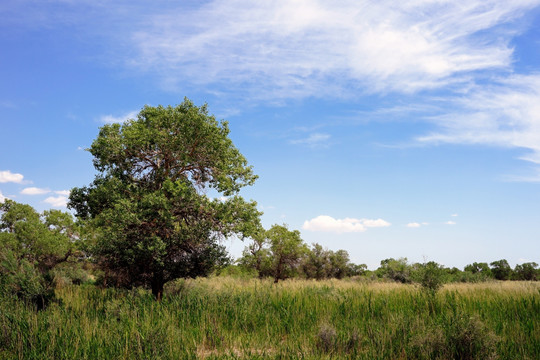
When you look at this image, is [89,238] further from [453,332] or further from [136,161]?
[453,332]

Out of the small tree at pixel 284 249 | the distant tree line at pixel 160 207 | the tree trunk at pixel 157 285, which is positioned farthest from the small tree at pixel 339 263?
the tree trunk at pixel 157 285

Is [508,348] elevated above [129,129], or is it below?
below

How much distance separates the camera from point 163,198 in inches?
558

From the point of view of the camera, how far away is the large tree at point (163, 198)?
47.3 feet

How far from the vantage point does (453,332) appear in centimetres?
906

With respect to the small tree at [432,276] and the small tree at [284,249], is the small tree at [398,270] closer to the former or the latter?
the small tree at [284,249]

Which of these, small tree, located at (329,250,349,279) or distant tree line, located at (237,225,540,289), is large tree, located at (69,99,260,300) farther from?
small tree, located at (329,250,349,279)

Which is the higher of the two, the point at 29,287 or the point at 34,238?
the point at 34,238

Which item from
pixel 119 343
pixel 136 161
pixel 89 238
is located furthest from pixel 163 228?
pixel 89 238

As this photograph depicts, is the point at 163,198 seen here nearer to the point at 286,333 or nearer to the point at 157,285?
the point at 157,285

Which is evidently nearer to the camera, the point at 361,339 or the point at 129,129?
the point at 361,339

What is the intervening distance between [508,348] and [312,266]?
30625mm

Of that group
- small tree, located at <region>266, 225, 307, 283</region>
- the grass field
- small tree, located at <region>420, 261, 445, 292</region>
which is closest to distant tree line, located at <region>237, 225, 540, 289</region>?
small tree, located at <region>266, 225, 307, 283</region>

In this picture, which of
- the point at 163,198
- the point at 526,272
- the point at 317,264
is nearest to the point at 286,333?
the point at 163,198
